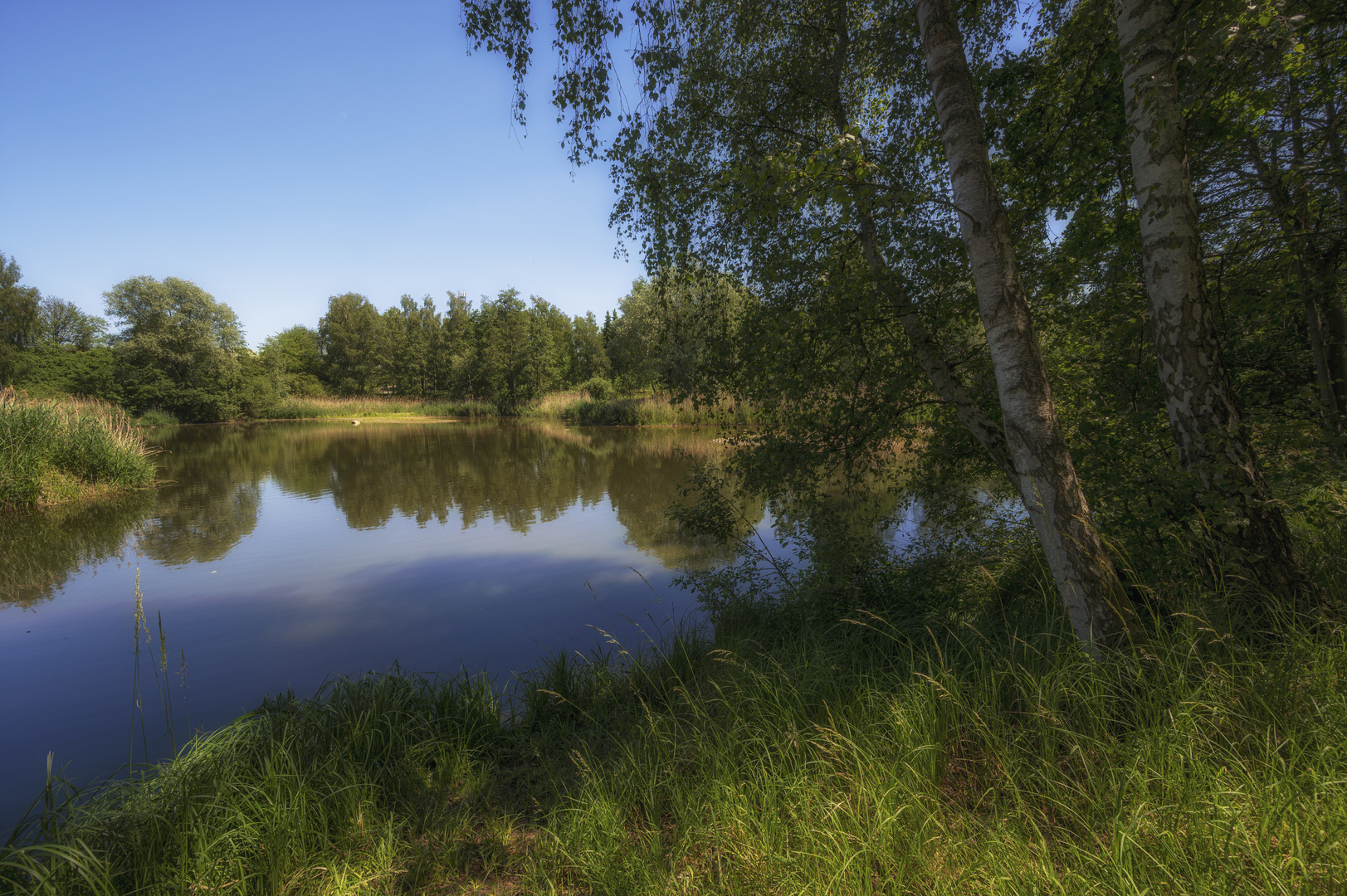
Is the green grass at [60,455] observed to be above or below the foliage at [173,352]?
below

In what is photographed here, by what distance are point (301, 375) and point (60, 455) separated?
48047 mm

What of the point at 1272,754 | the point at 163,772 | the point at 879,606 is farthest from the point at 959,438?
the point at 163,772

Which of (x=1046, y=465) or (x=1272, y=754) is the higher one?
(x=1046, y=465)

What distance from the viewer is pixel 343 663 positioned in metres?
5.04

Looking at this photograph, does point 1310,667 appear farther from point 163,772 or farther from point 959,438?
point 163,772

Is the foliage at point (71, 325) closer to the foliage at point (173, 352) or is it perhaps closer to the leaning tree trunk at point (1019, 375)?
the foliage at point (173, 352)

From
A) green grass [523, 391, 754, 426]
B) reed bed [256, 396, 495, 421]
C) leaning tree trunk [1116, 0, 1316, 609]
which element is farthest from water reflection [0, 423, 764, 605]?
reed bed [256, 396, 495, 421]

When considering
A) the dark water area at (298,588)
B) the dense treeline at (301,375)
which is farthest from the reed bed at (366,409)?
the dark water area at (298,588)

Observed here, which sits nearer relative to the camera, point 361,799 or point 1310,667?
point 1310,667

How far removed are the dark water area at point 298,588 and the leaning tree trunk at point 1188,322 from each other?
13.7 feet

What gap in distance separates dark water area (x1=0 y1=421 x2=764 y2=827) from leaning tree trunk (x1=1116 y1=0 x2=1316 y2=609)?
4.17m

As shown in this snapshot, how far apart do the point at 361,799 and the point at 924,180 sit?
234 inches

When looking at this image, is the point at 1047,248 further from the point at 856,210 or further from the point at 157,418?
the point at 157,418

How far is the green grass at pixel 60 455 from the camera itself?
32.8 ft
